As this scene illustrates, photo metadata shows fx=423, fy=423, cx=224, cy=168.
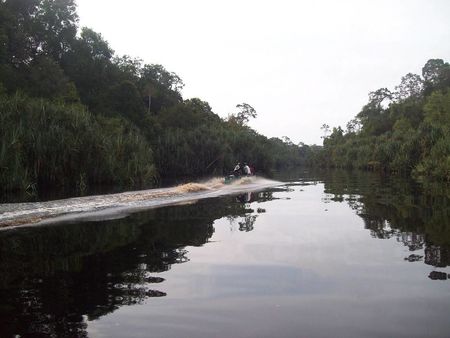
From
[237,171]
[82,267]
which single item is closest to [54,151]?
[237,171]

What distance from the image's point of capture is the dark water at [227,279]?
490 cm

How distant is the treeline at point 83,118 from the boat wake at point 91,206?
547 centimetres

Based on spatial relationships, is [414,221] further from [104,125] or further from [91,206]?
[104,125]

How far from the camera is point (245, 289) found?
6215 mm

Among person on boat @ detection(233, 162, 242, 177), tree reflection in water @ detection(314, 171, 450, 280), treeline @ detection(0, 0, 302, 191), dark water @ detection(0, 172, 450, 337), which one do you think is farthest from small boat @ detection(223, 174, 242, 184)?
dark water @ detection(0, 172, 450, 337)

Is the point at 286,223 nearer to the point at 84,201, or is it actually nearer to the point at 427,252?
the point at 427,252

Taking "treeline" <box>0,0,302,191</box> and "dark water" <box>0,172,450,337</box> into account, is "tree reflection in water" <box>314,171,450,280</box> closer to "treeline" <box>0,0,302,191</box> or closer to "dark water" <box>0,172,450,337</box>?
"dark water" <box>0,172,450,337</box>

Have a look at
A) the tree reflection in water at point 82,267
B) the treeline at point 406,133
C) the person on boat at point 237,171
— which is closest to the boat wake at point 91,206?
the tree reflection in water at point 82,267

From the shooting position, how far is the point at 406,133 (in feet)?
192

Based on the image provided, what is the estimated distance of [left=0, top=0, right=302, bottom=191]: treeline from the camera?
2142 cm

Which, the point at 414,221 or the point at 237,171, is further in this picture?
the point at 237,171

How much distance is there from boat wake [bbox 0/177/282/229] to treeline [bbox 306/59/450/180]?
2141cm

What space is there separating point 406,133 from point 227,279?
5791 centimetres

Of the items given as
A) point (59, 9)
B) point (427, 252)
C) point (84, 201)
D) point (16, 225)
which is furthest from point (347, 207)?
point (59, 9)
